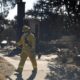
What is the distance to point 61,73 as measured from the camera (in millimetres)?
13266

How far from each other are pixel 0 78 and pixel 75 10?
2501 cm

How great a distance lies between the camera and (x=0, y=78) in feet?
35.0

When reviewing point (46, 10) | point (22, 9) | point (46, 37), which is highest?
point (22, 9)

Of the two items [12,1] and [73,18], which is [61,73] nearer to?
[73,18]

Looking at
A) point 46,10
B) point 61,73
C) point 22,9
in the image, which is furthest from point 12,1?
point 61,73

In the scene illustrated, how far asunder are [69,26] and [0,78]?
3113cm

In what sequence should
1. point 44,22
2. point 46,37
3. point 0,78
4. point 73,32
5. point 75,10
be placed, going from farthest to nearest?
1. point 44,22
2. point 46,37
3. point 73,32
4. point 75,10
5. point 0,78

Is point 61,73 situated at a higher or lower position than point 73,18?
higher

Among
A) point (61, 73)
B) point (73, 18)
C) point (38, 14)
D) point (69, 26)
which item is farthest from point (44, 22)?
point (61, 73)

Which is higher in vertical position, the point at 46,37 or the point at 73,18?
the point at 73,18

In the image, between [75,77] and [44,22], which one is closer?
[75,77]

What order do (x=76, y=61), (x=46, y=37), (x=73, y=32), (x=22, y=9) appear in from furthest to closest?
(x=46, y=37) < (x=73, y=32) < (x=22, y=9) < (x=76, y=61)

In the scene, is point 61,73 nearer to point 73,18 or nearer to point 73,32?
point 73,18

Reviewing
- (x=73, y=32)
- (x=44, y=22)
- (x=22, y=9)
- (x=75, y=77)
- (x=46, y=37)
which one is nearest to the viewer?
(x=75, y=77)
